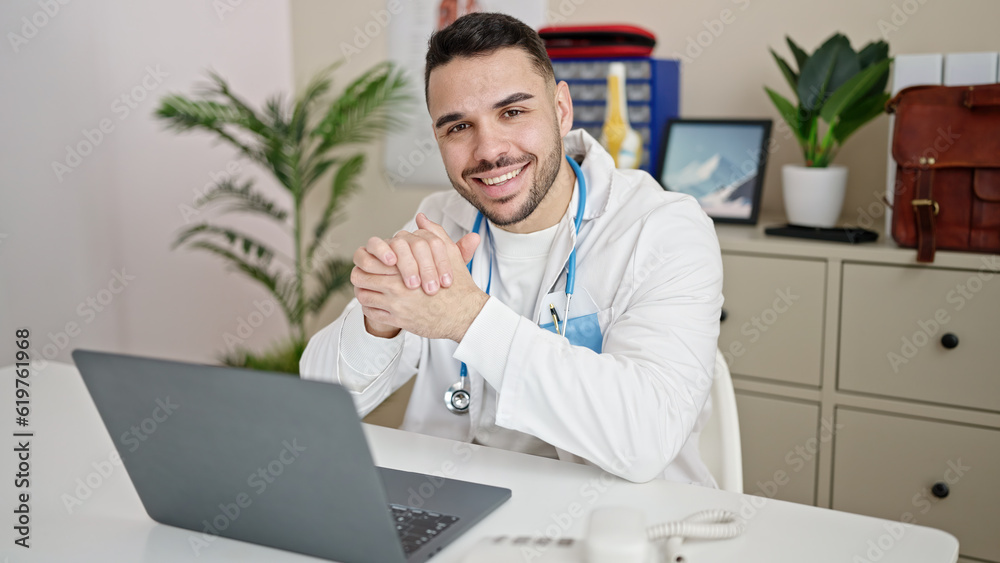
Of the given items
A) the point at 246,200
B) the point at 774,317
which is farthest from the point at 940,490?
the point at 246,200

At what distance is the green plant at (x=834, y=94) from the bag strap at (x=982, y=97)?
0.78 ft

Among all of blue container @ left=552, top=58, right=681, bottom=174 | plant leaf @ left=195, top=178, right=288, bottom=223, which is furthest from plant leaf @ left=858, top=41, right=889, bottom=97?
plant leaf @ left=195, top=178, right=288, bottom=223

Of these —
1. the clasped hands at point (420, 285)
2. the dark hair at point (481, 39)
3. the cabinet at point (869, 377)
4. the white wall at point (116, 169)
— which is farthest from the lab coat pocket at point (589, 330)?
the white wall at point (116, 169)

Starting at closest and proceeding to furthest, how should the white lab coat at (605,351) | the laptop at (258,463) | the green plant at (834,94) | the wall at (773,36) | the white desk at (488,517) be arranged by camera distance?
the laptop at (258,463) < the white desk at (488,517) < the white lab coat at (605,351) < the green plant at (834,94) < the wall at (773,36)

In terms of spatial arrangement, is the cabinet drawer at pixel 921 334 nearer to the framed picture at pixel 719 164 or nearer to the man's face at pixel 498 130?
the framed picture at pixel 719 164

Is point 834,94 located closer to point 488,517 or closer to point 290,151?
point 488,517

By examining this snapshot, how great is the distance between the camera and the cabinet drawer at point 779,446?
7.23 ft

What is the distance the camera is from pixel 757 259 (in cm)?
221

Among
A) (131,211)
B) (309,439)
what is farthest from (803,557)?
(131,211)

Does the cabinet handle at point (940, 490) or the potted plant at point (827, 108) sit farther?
the potted plant at point (827, 108)

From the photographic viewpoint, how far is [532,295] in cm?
161

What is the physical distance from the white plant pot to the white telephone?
1.44 m

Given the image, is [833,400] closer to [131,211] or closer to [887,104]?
[887,104]

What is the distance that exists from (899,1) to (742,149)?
1.94 feet
